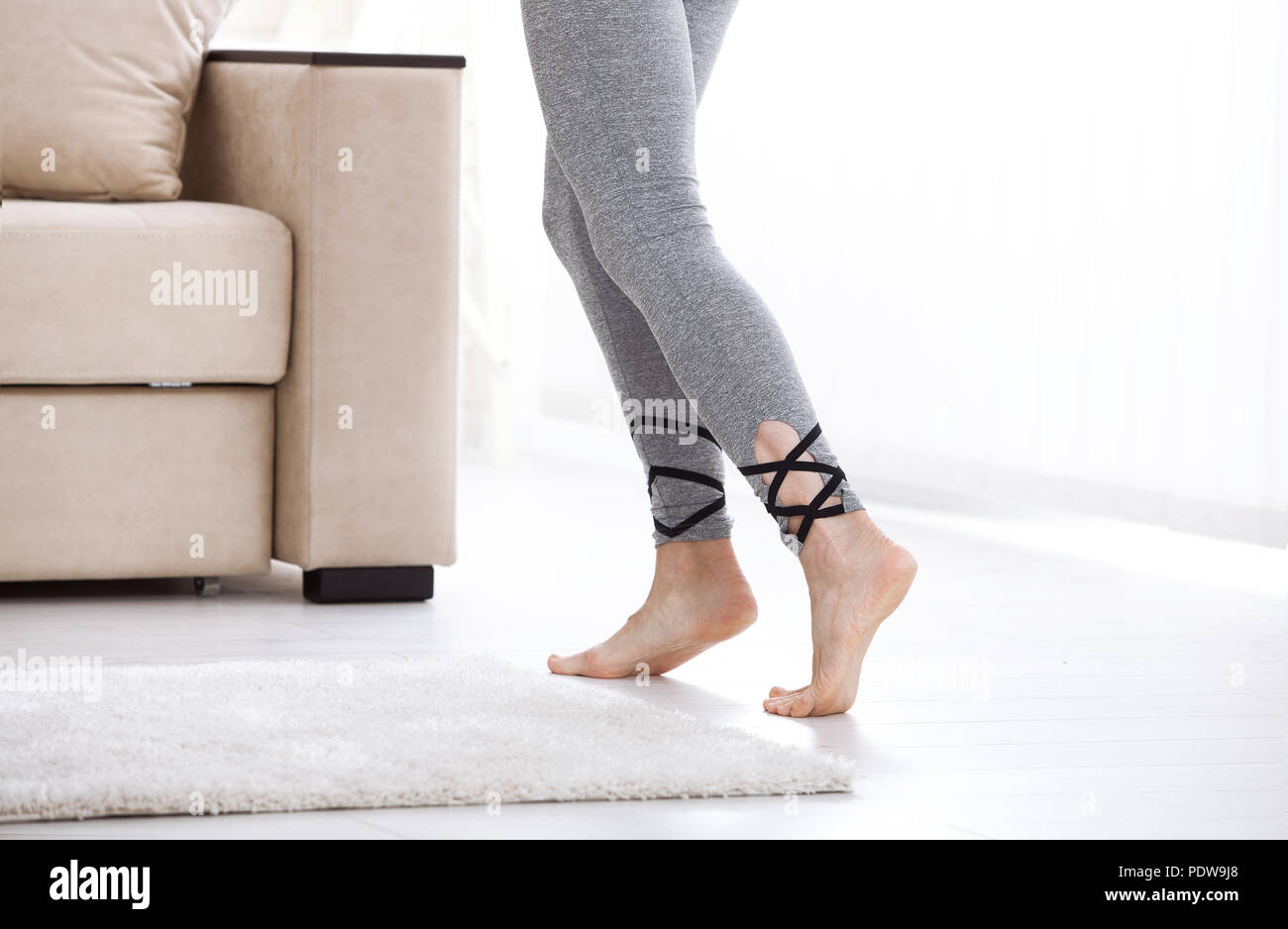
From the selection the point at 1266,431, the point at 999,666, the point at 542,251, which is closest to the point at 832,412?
the point at 1266,431

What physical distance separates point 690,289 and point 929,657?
59 centimetres

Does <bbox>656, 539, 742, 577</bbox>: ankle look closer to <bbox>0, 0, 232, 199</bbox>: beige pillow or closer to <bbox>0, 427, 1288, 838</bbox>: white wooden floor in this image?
<bbox>0, 427, 1288, 838</bbox>: white wooden floor

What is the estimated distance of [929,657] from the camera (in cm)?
172

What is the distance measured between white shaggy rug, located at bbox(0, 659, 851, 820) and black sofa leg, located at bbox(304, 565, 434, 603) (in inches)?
23.4

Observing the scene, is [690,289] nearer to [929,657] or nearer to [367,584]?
[929,657]

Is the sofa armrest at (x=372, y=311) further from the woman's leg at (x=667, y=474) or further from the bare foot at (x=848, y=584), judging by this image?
the bare foot at (x=848, y=584)

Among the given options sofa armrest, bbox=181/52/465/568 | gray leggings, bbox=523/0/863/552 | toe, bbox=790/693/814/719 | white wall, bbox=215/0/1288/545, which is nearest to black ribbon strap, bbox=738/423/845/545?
gray leggings, bbox=523/0/863/552

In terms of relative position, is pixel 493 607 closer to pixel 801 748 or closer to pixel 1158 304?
pixel 801 748

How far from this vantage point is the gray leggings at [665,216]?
4.31ft

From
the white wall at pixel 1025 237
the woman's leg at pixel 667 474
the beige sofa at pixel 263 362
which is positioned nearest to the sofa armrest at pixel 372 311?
the beige sofa at pixel 263 362

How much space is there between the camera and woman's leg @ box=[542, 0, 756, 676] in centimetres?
154

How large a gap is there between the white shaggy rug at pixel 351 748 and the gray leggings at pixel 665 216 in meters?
0.24
